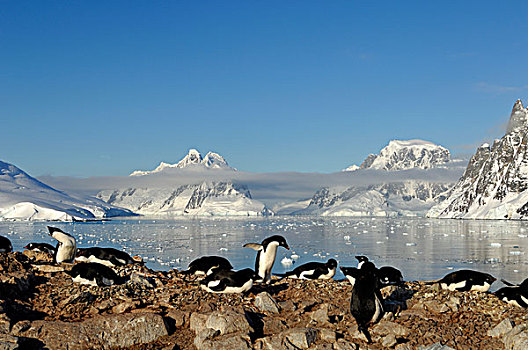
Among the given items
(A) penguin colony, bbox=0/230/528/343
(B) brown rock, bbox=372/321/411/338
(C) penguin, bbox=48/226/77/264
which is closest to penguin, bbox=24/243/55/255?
(A) penguin colony, bbox=0/230/528/343

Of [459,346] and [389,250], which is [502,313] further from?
[389,250]

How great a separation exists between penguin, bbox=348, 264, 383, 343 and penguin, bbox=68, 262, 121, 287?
5.04 m

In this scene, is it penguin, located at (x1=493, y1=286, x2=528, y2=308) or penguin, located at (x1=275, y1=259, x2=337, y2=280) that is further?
penguin, located at (x1=275, y1=259, x2=337, y2=280)

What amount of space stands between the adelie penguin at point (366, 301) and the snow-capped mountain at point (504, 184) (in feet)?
445

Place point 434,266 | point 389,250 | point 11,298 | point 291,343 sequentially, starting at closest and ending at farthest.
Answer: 1. point 291,343
2. point 11,298
3. point 434,266
4. point 389,250

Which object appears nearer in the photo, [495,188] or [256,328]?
[256,328]

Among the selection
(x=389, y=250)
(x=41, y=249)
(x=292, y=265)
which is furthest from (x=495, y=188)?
(x=41, y=249)

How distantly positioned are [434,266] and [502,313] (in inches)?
717

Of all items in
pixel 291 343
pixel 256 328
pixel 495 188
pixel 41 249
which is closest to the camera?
pixel 291 343

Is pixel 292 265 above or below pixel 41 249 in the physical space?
below

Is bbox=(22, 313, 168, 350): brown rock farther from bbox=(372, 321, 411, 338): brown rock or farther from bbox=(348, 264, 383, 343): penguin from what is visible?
bbox=(372, 321, 411, 338): brown rock

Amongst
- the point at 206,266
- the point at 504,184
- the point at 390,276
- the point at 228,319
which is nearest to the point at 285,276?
the point at 206,266

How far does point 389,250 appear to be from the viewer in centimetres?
3747

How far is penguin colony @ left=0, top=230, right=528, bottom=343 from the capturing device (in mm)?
8906
